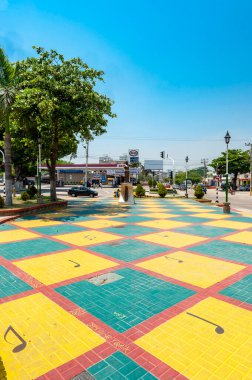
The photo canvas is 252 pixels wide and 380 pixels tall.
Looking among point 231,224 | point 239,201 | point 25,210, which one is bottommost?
point 239,201

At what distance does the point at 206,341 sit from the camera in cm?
431

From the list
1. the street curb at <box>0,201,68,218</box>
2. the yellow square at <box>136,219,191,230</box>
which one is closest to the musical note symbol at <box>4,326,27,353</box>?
the yellow square at <box>136,219,191,230</box>

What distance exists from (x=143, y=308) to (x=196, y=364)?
1747 mm

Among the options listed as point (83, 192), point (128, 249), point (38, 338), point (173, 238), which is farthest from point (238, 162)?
point (38, 338)

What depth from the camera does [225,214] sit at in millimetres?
19875

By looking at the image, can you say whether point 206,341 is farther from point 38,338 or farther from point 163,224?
point 163,224

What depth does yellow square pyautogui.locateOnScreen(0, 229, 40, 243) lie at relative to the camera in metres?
11.4

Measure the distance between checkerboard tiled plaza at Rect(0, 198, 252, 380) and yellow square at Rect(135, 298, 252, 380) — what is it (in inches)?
0.6

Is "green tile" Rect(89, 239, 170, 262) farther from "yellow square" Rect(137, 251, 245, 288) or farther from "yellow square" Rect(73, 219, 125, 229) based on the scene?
"yellow square" Rect(73, 219, 125, 229)

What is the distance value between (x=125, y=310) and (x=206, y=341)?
168 centimetres

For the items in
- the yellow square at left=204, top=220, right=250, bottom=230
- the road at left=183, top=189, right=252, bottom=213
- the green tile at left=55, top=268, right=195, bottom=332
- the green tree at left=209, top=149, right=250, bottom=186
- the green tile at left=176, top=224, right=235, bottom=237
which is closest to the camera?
the green tile at left=55, top=268, right=195, bottom=332

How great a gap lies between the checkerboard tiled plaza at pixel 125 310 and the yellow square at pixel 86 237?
21cm

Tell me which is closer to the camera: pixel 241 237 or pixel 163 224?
pixel 241 237

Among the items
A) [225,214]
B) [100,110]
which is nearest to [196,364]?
[225,214]
